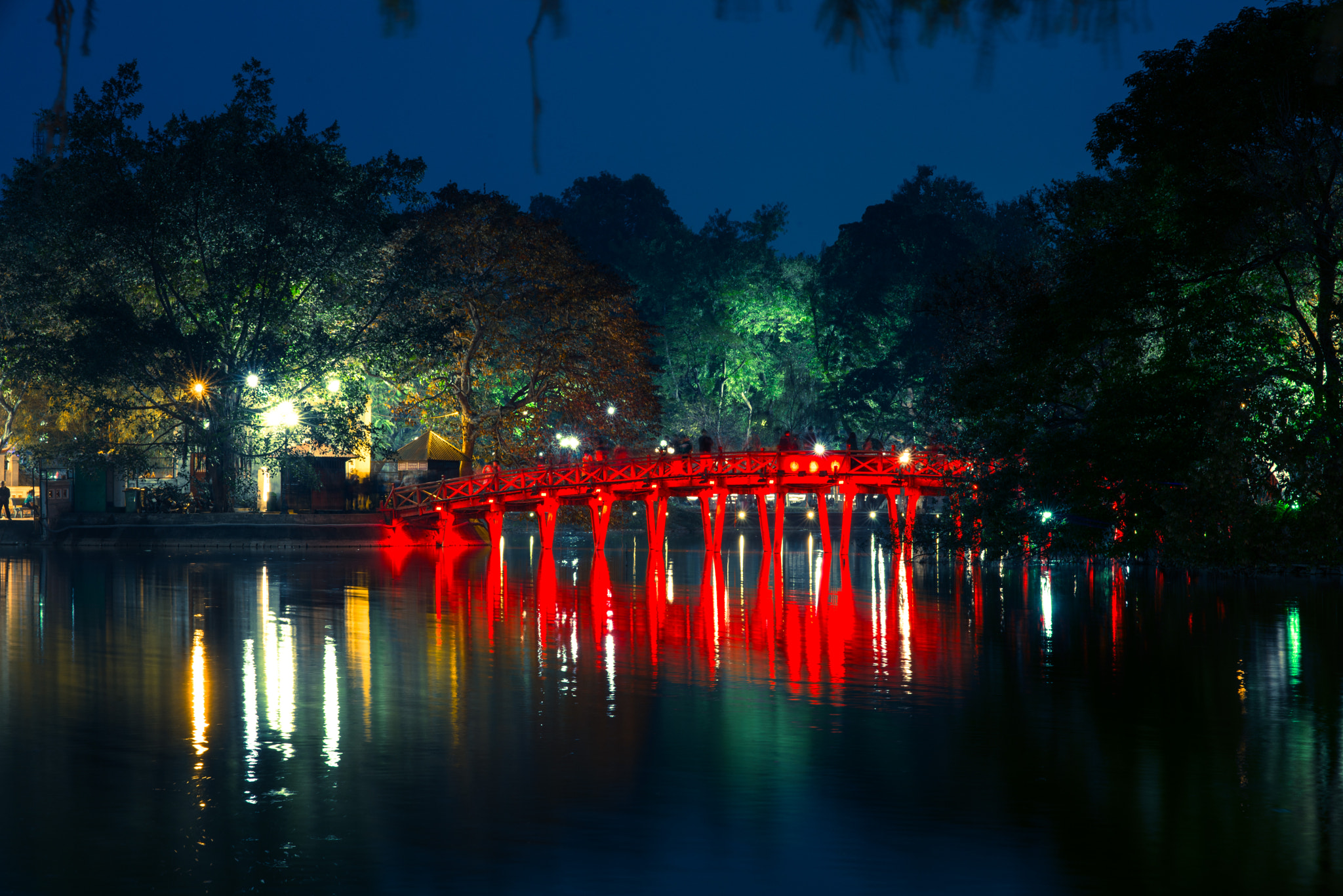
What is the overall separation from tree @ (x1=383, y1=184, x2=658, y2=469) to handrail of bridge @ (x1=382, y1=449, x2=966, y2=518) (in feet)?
23.5

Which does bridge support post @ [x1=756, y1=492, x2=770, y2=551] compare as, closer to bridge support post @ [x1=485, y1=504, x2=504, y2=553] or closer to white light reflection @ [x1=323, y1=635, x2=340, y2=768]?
bridge support post @ [x1=485, y1=504, x2=504, y2=553]

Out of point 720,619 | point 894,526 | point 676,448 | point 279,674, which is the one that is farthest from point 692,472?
point 279,674

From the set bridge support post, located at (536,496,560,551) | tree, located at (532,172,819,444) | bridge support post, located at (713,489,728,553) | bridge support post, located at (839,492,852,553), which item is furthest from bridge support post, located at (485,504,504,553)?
tree, located at (532,172,819,444)

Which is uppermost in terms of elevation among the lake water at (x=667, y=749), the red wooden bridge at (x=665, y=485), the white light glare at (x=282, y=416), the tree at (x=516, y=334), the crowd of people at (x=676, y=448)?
the tree at (x=516, y=334)

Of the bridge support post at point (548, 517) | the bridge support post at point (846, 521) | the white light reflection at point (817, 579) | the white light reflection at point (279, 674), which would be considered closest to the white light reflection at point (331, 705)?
the white light reflection at point (279, 674)

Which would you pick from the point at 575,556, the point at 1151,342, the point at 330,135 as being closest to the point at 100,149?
the point at 330,135

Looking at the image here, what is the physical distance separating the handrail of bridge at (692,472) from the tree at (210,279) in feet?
18.4

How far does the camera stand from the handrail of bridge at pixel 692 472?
4334cm

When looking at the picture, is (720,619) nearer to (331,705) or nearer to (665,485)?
(331,705)

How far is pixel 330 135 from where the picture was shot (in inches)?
1953

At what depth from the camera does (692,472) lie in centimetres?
4472

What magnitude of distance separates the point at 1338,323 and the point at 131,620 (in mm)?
20786

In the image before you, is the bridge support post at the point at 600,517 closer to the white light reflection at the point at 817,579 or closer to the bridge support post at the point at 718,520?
the bridge support post at the point at 718,520

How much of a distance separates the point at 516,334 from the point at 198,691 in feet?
129
